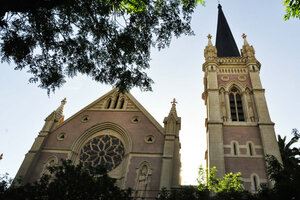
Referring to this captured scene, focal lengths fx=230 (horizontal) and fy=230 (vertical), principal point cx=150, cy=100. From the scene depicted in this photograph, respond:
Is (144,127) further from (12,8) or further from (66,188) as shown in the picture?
(12,8)

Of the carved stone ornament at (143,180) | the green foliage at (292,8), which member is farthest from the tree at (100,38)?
the carved stone ornament at (143,180)

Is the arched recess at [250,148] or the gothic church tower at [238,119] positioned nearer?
the gothic church tower at [238,119]

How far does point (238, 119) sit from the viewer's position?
1988 centimetres

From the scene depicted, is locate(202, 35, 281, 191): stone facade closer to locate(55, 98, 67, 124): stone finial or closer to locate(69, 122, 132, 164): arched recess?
locate(69, 122, 132, 164): arched recess

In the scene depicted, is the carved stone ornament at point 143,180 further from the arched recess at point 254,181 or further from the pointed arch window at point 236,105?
the pointed arch window at point 236,105

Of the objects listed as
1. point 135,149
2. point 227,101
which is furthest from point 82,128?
point 227,101

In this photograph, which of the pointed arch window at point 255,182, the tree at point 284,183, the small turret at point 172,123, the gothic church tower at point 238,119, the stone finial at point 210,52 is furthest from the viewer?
the stone finial at point 210,52

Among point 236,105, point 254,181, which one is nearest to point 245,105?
point 236,105

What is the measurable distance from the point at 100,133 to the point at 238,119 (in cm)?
1179

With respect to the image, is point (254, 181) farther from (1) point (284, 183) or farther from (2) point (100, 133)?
(2) point (100, 133)

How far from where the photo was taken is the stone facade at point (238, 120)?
16469 mm

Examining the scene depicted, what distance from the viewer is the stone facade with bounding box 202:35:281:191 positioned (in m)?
16.5

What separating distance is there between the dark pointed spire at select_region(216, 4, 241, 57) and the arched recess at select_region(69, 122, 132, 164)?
55.2ft

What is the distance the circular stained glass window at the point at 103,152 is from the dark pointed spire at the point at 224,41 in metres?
17.8
